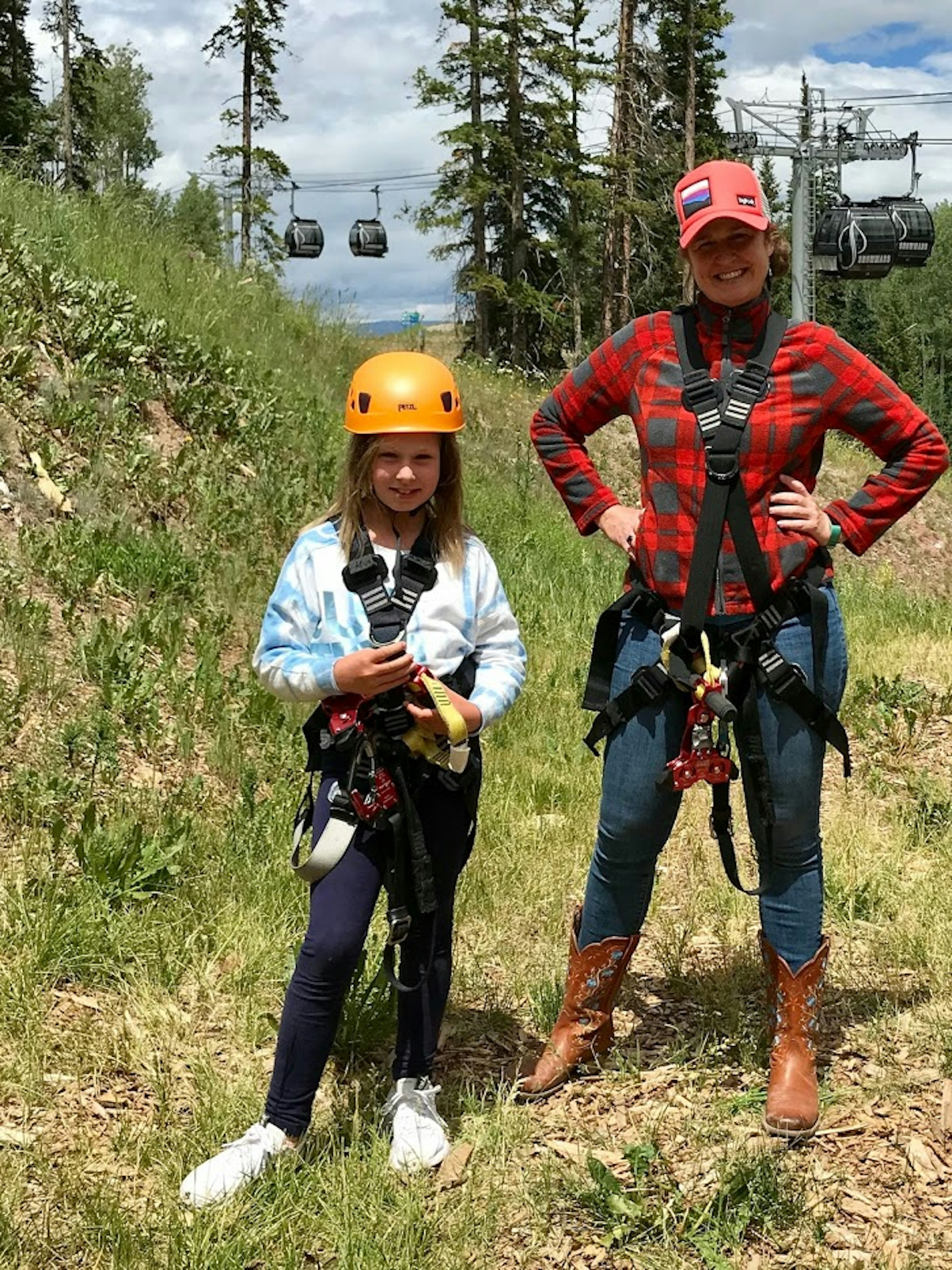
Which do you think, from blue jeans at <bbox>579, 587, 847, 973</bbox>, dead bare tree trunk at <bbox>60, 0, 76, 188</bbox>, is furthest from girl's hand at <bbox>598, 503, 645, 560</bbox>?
dead bare tree trunk at <bbox>60, 0, 76, 188</bbox>

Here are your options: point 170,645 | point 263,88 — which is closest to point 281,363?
point 170,645

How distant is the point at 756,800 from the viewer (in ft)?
10.7

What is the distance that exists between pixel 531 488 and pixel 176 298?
713 cm

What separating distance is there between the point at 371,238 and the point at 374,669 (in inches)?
1298

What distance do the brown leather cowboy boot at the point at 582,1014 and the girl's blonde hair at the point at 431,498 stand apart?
4.46 feet

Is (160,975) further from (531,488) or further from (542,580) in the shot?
(531,488)

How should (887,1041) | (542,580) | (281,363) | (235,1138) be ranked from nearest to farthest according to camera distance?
(235,1138)
(887,1041)
(542,580)
(281,363)

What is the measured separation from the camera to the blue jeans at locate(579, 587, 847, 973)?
3.23 m

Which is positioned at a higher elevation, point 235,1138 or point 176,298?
→ point 176,298

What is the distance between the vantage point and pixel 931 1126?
3.33 meters

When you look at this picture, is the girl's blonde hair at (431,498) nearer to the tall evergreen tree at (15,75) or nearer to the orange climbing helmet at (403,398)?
the orange climbing helmet at (403,398)

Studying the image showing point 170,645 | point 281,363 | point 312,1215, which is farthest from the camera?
point 281,363

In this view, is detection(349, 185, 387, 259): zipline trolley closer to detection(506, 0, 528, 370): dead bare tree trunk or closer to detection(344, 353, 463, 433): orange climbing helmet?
detection(506, 0, 528, 370): dead bare tree trunk

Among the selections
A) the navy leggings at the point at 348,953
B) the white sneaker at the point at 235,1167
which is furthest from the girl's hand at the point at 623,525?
the white sneaker at the point at 235,1167
